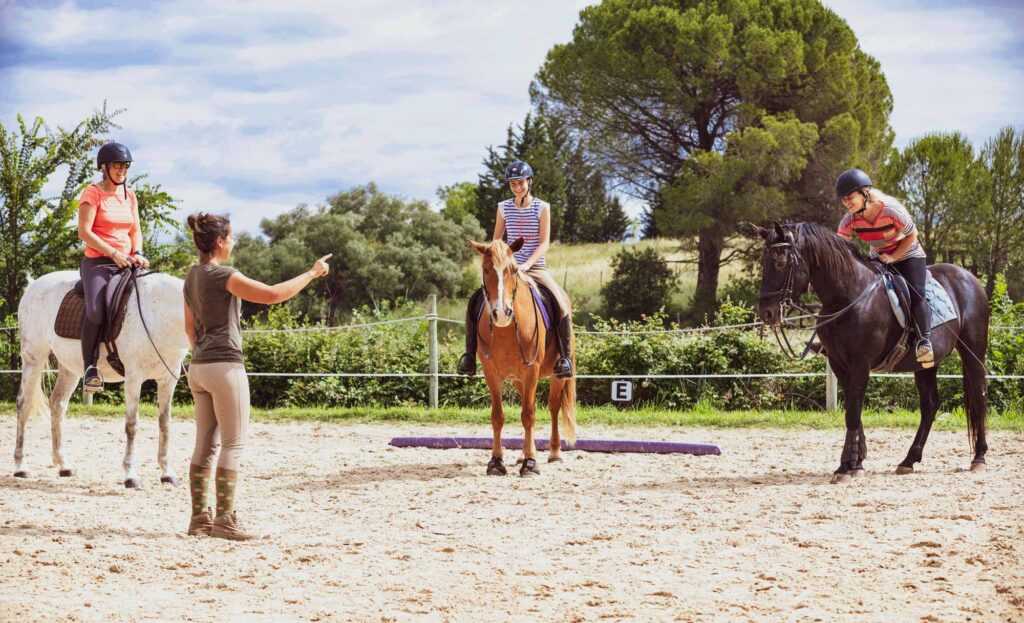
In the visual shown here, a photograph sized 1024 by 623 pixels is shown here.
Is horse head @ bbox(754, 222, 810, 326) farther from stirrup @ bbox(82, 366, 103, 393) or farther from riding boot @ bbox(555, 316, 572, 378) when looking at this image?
stirrup @ bbox(82, 366, 103, 393)

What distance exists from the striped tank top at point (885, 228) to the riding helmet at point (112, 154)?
538 cm

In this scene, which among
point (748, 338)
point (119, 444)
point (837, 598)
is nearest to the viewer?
point (837, 598)

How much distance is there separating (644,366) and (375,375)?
3417mm

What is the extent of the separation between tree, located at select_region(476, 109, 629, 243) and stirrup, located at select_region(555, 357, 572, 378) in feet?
103

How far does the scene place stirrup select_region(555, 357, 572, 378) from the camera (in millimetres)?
7383

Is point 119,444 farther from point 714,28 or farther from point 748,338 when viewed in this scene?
point 714,28

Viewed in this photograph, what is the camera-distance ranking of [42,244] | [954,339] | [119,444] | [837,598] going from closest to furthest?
[837,598] < [954,339] < [119,444] < [42,244]

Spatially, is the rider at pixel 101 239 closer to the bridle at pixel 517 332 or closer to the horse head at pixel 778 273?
the bridle at pixel 517 332

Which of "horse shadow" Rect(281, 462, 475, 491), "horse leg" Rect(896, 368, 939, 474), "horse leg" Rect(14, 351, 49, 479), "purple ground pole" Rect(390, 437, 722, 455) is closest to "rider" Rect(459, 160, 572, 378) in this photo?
"horse shadow" Rect(281, 462, 475, 491)

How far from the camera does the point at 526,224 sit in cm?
743

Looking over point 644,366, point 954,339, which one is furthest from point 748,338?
point 954,339

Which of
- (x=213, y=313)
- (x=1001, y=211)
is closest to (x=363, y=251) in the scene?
(x=1001, y=211)

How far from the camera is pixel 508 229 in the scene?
24.7ft

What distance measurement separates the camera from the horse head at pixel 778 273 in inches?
264
